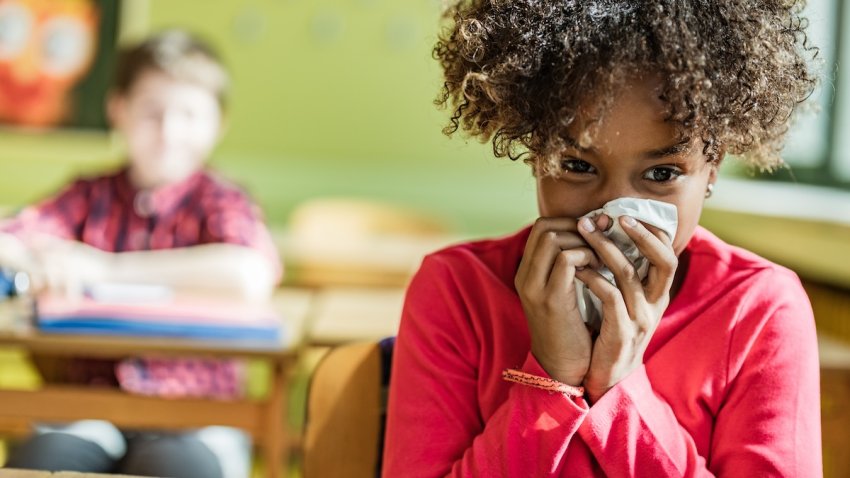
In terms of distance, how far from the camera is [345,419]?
121cm

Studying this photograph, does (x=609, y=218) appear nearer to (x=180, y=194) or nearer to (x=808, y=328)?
(x=808, y=328)

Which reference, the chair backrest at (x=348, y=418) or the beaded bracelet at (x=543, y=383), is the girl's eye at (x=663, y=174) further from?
the chair backrest at (x=348, y=418)

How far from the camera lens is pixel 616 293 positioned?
36.5 inches

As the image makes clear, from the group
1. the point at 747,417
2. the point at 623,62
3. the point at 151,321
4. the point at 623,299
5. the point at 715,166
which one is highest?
the point at 623,62

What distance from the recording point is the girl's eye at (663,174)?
3.10 ft

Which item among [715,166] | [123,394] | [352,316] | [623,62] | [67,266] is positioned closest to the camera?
[623,62]

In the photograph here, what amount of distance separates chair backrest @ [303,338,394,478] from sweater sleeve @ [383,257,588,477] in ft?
0.51

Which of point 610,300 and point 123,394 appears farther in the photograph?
point 123,394

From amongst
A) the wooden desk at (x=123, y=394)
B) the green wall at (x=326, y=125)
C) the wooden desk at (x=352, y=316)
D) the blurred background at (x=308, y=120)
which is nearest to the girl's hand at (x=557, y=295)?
the wooden desk at (x=352, y=316)

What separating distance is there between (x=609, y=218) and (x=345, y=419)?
0.47 m

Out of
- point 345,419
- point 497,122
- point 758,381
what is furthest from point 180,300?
point 758,381

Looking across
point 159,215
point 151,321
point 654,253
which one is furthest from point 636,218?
point 159,215

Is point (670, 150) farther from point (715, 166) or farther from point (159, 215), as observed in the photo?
point (159, 215)

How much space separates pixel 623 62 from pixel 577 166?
11 centimetres
